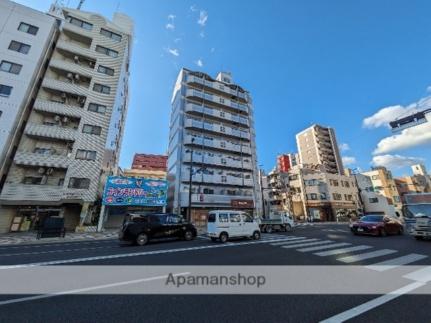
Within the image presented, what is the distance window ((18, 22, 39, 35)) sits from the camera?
79.5 feet

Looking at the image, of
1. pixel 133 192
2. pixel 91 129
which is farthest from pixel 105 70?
pixel 133 192

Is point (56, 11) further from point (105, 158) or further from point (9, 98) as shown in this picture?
point (105, 158)

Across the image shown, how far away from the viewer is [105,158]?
84.1 feet

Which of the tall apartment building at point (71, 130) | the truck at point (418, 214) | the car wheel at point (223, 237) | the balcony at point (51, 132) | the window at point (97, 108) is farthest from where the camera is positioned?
the window at point (97, 108)

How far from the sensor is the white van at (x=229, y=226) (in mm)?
Answer: 12984

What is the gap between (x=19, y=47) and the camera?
76.7 ft

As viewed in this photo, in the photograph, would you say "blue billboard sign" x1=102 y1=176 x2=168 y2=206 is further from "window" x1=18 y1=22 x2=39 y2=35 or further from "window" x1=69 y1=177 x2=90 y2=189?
"window" x1=18 y1=22 x2=39 y2=35

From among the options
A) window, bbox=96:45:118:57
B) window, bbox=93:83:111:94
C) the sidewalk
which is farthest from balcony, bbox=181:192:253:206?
window, bbox=96:45:118:57

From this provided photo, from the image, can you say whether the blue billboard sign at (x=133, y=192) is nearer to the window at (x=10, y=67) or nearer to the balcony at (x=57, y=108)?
the balcony at (x=57, y=108)

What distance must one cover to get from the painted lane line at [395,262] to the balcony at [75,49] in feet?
120

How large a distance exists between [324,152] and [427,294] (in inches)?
3022
